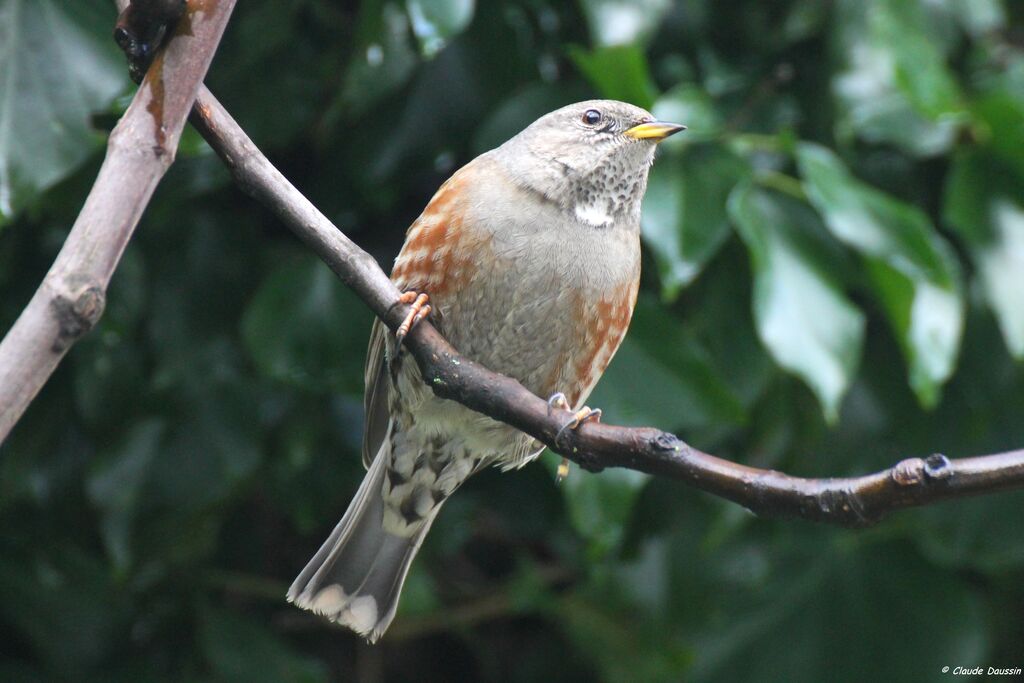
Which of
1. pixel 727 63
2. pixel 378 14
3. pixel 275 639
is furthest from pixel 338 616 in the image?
pixel 727 63

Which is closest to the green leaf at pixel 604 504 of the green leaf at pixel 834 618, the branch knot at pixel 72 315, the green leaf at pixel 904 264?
the green leaf at pixel 904 264

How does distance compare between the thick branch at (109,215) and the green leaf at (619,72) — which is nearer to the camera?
the thick branch at (109,215)

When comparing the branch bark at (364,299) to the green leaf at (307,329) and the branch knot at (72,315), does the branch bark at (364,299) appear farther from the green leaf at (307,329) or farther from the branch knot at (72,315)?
the green leaf at (307,329)

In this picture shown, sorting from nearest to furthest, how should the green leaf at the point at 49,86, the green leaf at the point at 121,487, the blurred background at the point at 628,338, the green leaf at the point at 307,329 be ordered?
the green leaf at the point at 49,86 → the blurred background at the point at 628,338 → the green leaf at the point at 307,329 → the green leaf at the point at 121,487

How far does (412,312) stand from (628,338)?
3.95ft

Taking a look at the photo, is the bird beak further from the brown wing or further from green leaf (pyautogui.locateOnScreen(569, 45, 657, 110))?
the brown wing

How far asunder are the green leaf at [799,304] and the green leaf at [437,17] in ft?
2.88

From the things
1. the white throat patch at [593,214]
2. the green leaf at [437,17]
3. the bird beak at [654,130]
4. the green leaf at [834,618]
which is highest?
the green leaf at [437,17]

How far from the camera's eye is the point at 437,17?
294cm

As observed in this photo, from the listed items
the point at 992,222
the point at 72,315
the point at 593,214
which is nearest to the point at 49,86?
the point at 593,214

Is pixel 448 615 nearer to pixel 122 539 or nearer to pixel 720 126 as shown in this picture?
pixel 122 539

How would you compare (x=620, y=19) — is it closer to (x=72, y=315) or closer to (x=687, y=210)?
(x=687, y=210)

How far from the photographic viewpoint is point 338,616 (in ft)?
9.66

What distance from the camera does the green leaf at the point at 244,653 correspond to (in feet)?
12.3
